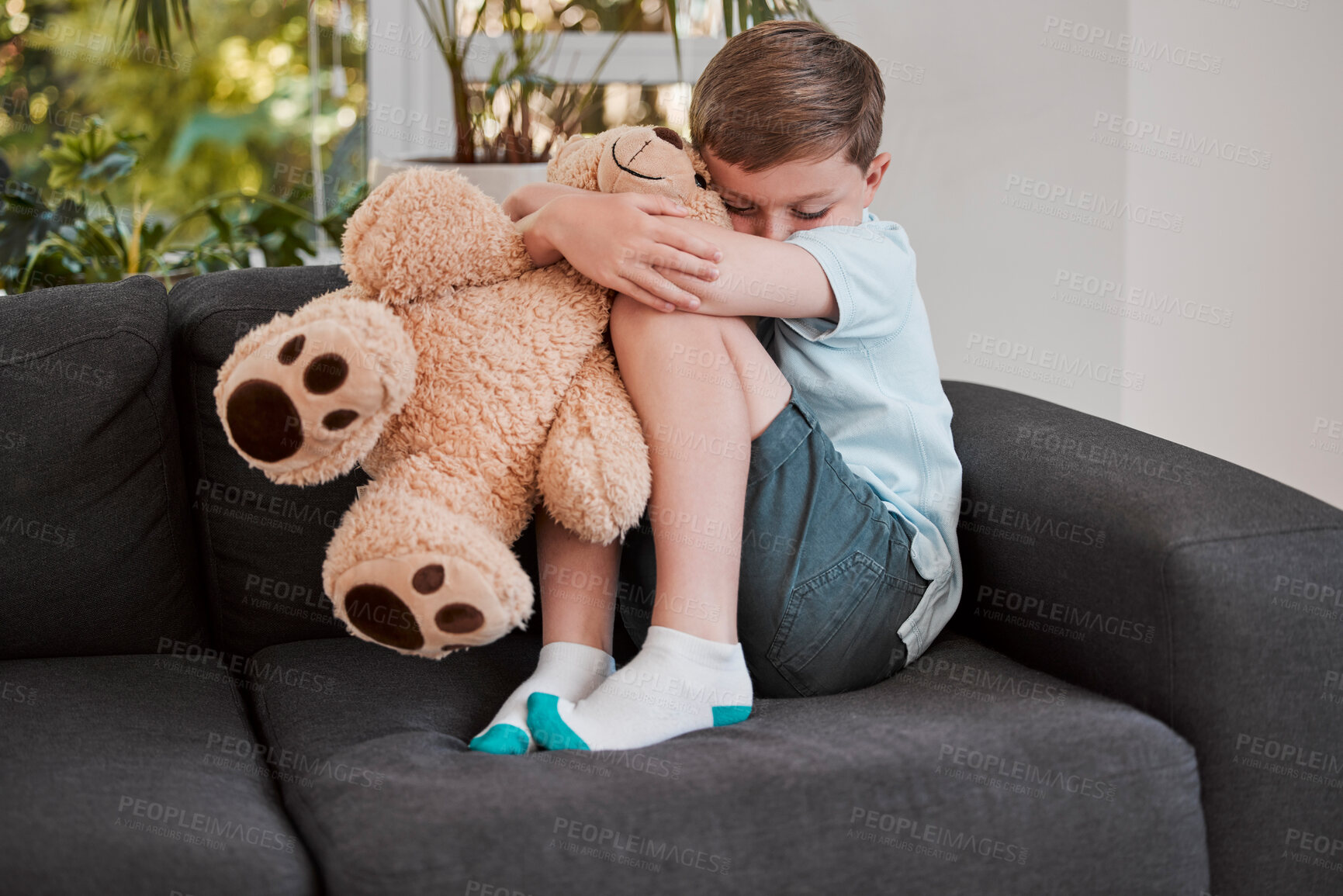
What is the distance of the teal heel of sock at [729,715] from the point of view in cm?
85

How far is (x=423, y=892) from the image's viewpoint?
68 centimetres

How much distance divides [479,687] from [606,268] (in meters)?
0.43

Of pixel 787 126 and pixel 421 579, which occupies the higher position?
pixel 787 126

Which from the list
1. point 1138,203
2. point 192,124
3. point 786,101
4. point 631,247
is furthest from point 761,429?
point 192,124

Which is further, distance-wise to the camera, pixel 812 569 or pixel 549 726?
pixel 812 569

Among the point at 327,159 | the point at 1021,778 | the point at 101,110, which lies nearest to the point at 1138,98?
the point at 1021,778

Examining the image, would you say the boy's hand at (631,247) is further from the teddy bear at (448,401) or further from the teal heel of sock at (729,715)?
the teal heel of sock at (729,715)

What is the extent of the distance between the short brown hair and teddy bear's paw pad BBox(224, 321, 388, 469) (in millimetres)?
424

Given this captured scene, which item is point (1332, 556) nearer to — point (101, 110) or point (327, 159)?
point (327, 159)

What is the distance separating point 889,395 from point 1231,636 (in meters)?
0.37

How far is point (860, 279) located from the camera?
941 millimetres

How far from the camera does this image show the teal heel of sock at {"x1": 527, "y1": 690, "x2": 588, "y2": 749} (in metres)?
0.80

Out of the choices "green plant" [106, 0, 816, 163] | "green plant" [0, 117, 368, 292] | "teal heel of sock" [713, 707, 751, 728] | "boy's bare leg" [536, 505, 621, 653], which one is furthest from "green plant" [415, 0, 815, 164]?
"teal heel of sock" [713, 707, 751, 728]

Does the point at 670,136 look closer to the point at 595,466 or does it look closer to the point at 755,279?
the point at 755,279
